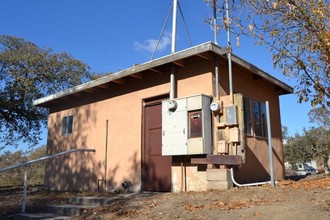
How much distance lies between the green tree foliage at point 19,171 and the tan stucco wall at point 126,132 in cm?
1220

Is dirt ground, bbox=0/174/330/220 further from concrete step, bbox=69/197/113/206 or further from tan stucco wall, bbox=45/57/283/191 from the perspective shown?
tan stucco wall, bbox=45/57/283/191

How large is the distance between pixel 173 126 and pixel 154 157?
1456 mm

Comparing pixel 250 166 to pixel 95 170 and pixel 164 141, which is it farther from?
pixel 95 170

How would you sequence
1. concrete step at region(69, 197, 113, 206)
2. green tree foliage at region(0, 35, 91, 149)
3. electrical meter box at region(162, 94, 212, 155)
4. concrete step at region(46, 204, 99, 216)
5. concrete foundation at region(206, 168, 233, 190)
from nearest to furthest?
concrete step at region(46, 204, 99, 216)
concrete foundation at region(206, 168, 233, 190)
concrete step at region(69, 197, 113, 206)
electrical meter box at region(162, 94, 212, 155)
green tree foliage at region(0, 35, 91, 149)

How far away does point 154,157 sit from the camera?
10.4m

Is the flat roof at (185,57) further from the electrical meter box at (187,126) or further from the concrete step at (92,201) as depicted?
the concrete step at (92,201)

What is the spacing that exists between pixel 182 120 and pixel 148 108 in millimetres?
1908

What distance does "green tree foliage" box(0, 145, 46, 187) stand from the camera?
2705 centimetres

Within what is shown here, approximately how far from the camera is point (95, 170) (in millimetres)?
12086

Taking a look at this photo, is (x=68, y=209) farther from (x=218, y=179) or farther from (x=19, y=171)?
(x=19, y=171)

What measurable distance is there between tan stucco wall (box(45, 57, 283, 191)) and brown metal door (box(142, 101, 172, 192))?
22 centimetres

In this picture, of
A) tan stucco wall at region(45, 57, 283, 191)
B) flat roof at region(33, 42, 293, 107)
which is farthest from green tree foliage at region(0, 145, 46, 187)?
flat roof at region(33, 42, 293, 107)

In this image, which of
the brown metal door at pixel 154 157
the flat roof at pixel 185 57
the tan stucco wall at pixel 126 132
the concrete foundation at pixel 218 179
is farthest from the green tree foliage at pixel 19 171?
the concrete foundation at pixel 218 179

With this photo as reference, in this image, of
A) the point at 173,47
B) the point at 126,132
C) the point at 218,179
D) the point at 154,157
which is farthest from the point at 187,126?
the point at 126,132
